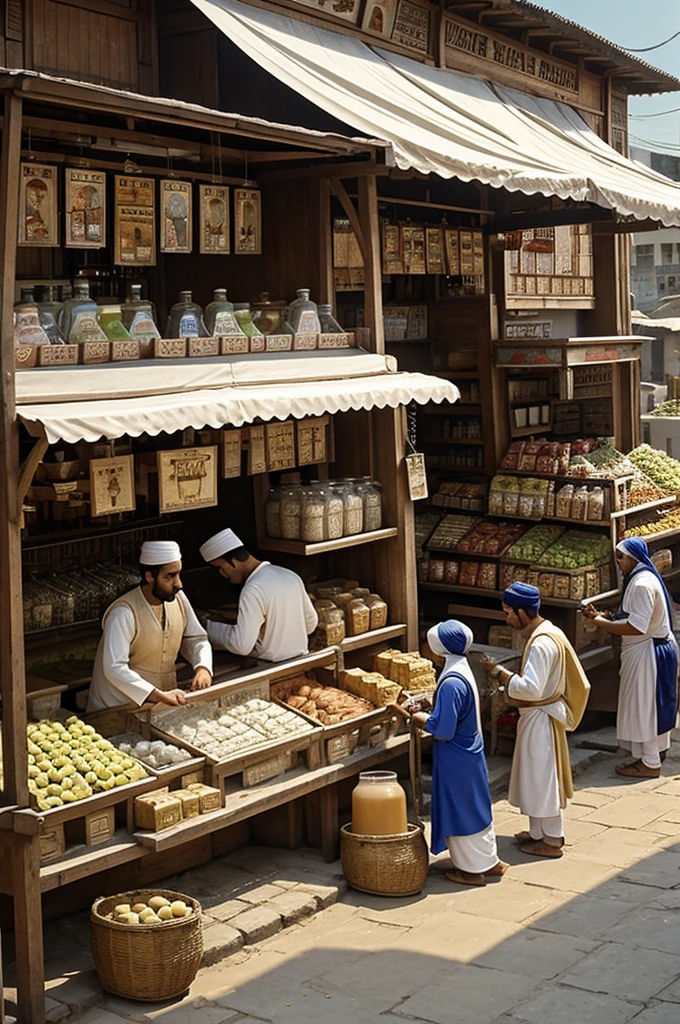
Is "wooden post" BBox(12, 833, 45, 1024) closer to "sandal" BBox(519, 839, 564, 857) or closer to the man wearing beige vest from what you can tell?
the man wearing beige vest

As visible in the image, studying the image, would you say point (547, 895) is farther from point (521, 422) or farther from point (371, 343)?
point (521, 422)

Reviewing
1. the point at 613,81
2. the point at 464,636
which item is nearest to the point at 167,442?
the point at 464,636

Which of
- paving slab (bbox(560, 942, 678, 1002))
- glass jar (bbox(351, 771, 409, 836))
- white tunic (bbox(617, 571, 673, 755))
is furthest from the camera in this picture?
white tunic (bbox(617, 571, 673, 755))

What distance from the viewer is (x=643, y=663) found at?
1005 centimetres

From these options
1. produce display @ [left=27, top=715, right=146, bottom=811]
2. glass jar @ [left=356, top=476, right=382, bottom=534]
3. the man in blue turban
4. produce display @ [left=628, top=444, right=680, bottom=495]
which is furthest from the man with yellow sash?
produce display @ [left=628, top=444, right=680, bottom=495]

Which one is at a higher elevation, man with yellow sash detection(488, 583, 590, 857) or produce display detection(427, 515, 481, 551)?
produce display detection(427, 515, 481, 551)

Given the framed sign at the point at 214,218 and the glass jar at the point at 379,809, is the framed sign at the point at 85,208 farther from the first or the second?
the glass jar at the point at 379,809

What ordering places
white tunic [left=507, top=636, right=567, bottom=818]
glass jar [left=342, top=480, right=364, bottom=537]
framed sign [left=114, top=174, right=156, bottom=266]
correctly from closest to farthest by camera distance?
framed sign [left=114, top=174, right=156, bottom=266] < white tunic [left=507, top=636, right=567, bottom=818] < glass jar [left=342, top=480, right=364, bottom=537]

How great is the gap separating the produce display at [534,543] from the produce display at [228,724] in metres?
3.56

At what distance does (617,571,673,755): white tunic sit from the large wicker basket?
464 centimetres

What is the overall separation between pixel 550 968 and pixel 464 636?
196 cm

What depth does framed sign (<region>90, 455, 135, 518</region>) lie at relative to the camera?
6879 millimetres

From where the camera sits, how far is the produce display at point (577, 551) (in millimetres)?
10758

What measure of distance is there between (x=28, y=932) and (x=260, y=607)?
2.52m
